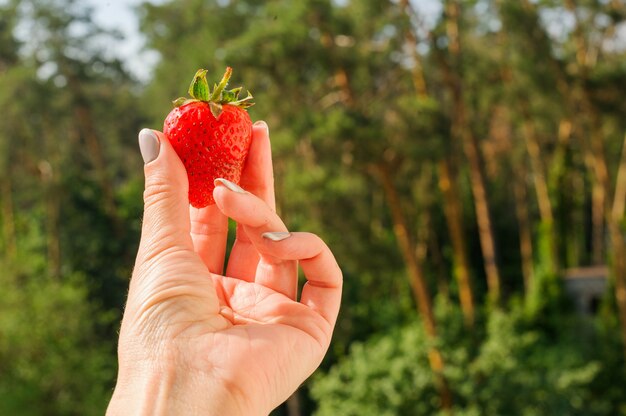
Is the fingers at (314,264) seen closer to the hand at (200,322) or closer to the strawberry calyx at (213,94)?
the hand at (200,322)

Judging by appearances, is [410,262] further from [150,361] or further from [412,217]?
[150,361]

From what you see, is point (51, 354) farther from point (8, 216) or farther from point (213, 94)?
point (213, 94)

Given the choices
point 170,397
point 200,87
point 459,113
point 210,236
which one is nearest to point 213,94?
point 200,87

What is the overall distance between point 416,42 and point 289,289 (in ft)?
27.8

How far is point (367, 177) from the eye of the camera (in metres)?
9.83

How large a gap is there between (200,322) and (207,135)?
0.35 meters

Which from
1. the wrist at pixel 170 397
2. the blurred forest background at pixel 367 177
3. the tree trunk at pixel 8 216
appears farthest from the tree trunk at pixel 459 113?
the tree trunk at pixel 8 216

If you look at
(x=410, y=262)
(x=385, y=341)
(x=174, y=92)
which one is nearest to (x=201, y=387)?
(x=385, y=341)

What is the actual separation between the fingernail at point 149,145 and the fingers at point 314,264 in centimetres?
24

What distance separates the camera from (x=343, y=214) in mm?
12438

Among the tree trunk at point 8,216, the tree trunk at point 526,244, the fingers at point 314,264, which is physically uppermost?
the fingers at point 314,264

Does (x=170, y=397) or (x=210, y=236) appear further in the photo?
(x=210, y=236)

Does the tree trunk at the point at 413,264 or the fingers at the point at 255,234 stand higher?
the fingers at the point at 255,234

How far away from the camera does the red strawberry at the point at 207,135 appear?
1.29 metres
